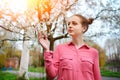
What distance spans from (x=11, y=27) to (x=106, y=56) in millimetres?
592

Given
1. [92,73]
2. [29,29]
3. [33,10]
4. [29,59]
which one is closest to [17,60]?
[29,59]

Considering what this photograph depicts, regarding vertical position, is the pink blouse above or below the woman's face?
below

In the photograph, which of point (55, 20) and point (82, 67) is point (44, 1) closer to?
point (55, 20)

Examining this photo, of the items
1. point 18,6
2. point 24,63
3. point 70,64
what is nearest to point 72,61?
point 70,64

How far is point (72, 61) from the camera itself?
62 centimetres

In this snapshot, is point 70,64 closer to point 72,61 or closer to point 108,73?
point 72,61

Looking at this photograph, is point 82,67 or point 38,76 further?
point 38,76

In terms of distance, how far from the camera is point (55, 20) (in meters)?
1.34

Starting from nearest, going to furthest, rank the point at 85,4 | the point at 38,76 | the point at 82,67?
the point at 82,67
the point at 38,76
the point at 85,4

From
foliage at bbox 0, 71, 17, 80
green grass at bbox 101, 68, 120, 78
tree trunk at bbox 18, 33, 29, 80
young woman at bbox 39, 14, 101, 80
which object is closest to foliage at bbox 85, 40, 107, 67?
green grass at bbox 101, 68, 120, 78

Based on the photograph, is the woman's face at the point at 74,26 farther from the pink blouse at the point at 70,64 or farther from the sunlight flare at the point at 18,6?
the sunlight flare at the point at 18,6

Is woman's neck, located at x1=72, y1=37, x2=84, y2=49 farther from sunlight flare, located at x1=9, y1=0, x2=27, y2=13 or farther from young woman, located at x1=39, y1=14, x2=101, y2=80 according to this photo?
sunlight flare, located at x1=9, y1=0, x2=27, y2=13

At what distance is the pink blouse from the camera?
60 centimetres

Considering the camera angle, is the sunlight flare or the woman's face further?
the sunlight flare
